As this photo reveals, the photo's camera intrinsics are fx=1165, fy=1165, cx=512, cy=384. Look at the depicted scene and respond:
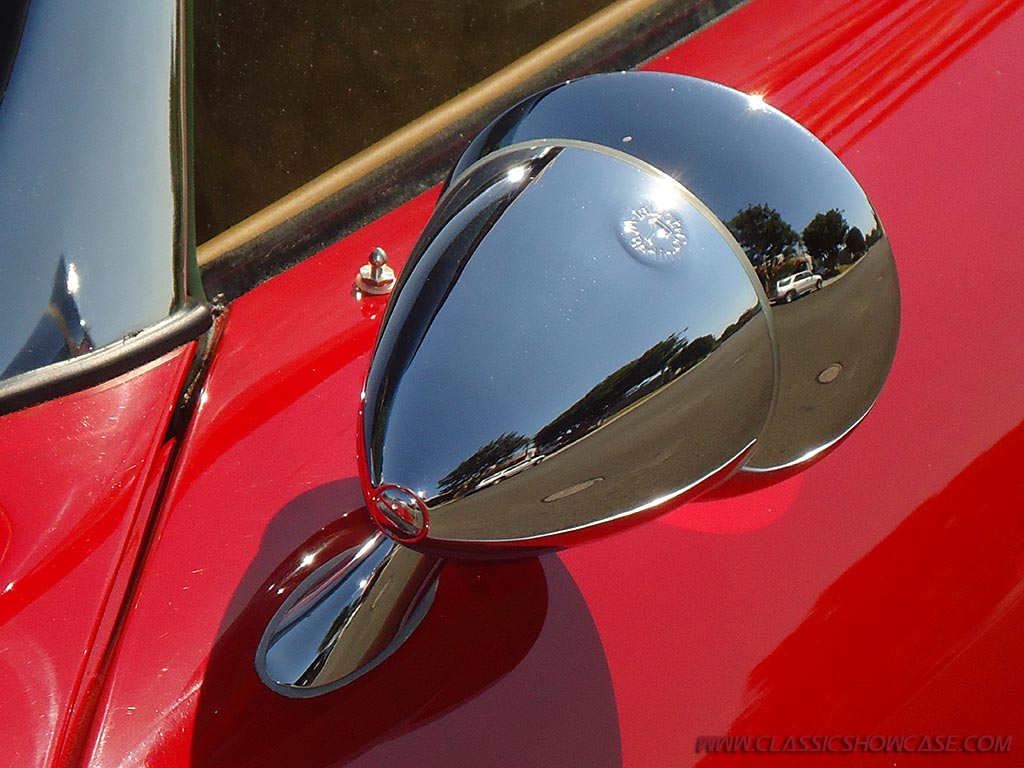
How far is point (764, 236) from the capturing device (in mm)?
591

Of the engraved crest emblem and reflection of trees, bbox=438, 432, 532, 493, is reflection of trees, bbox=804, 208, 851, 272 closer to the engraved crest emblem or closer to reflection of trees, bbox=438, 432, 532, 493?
the engraved crest emblem

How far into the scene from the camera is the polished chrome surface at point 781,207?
0.60m

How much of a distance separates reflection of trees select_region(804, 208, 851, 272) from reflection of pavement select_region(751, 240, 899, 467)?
0.04 ft

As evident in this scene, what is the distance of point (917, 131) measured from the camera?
0.97 m

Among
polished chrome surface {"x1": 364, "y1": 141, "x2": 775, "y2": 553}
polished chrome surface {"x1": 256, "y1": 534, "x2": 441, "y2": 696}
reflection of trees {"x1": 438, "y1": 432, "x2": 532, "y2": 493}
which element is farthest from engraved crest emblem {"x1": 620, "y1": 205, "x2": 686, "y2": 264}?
polished chrome surface {"x1": 256, "y1": 534, "x2": 441, "y2": 696}

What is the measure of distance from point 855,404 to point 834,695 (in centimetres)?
22

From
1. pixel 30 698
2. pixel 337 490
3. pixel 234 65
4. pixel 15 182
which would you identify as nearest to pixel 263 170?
pixel 234 65

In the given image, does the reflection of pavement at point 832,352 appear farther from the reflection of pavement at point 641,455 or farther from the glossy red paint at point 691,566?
the glossy red paint at point 691,566

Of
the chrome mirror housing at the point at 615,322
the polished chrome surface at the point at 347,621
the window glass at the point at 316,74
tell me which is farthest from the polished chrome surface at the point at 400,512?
the window glass at the point at 316,74

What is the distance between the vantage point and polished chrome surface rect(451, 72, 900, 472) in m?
0.60

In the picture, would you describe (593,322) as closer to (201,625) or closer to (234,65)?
(201,625)

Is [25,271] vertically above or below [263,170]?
below

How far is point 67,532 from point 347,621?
0.66 feet

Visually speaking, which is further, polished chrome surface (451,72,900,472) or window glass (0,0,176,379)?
window glass (0,0,176,379)
